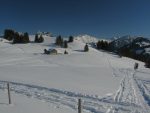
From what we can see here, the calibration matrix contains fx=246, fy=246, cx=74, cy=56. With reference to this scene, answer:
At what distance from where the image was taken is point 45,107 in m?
15.8

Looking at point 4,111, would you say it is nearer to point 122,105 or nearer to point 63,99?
point 63,99

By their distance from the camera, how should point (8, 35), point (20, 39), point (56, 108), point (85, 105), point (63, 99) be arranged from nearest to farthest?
point (56, 108) < point (85, 105) < point (63, 99) < point (20, 39) < point (8, 35)

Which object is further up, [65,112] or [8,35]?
Result: [8,35]

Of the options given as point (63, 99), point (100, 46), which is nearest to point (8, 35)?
point (100, 46)

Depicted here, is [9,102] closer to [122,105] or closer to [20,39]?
[122,105]

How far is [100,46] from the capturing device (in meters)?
165

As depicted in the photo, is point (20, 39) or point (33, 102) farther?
point (20, 39)

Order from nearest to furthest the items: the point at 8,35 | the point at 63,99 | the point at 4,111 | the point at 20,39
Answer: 1. the point at 4,111
2. the point at 63,99
3. the point at 20,39
4. the point at 8,35

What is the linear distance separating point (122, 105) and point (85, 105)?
9.15 feet

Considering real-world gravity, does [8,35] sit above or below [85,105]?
above

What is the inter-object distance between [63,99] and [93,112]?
4.44 m

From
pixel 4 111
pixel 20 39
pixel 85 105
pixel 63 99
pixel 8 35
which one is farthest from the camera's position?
pixel 8 35

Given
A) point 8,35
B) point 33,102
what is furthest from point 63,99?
point 8,35

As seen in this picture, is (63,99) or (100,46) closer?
(63,99)
